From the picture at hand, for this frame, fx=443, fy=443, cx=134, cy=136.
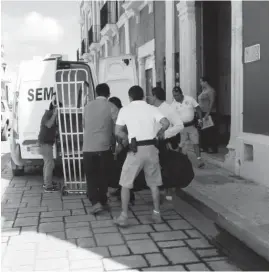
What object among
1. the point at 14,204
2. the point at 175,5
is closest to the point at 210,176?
the point at 14,204

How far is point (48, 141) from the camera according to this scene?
736cm

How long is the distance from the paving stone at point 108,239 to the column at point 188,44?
5872 mm

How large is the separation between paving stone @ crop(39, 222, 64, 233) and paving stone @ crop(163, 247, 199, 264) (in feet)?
4.72

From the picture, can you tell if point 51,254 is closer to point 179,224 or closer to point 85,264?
point 85,264

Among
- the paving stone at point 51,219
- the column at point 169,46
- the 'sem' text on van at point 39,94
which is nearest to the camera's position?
the paving stone at point 51,219

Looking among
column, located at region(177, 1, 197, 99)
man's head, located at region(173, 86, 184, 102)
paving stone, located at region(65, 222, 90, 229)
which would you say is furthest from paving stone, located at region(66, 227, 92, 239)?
column, located at region(177, 1, 197, 99)

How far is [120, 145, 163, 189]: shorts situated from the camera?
5.21 metres

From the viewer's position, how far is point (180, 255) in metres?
4.29

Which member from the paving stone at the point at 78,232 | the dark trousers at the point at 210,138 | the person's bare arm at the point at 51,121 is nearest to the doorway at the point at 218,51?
the dark trousers at the point at 210,138

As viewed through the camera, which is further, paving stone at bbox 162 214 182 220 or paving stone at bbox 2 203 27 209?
paving stone at bbox 2 203 27 209

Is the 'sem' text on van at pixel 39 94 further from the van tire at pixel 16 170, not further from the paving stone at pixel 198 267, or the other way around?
the paving stone at pixel 198 267

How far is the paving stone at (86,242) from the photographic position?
4594 millimetres

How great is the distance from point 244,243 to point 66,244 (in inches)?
73.0

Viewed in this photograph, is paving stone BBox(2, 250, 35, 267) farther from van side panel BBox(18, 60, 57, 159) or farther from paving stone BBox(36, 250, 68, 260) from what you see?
van side panel BBox(18, 60, 57, 159)
